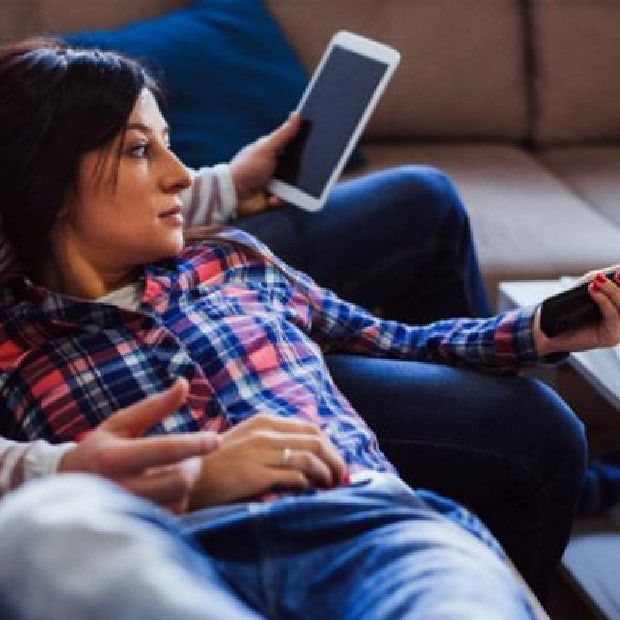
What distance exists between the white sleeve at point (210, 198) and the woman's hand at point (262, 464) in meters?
0.59

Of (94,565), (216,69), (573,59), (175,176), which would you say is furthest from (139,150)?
(573,59)

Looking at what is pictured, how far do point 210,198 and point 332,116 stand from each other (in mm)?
225

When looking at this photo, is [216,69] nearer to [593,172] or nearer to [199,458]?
[593,172]

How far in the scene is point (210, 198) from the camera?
174 cm

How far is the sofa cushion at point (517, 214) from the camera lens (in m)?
2.19

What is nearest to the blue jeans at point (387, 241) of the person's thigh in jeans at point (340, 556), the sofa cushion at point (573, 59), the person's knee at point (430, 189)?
the person's knee at point (430, 189)

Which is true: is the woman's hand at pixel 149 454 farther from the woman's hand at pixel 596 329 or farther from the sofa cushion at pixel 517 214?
the sofa cushion at pixel 517 214

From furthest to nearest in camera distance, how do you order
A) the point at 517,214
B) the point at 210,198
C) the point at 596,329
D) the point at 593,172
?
the point at 593,172, the point at 517,214, the point at 210,198, the point at 596,329

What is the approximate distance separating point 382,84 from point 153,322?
0.61 meters

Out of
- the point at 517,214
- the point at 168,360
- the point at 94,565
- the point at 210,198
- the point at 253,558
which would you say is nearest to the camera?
the point at 94,565

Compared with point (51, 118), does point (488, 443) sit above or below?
below

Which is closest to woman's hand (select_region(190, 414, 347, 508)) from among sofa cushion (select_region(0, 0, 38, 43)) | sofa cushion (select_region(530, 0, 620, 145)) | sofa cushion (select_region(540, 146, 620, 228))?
sofa cushion (select_region(540, 146, 620, 228))

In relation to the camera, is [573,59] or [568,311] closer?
[568,311]

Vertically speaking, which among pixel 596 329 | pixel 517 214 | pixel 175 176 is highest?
pixel 175 176
